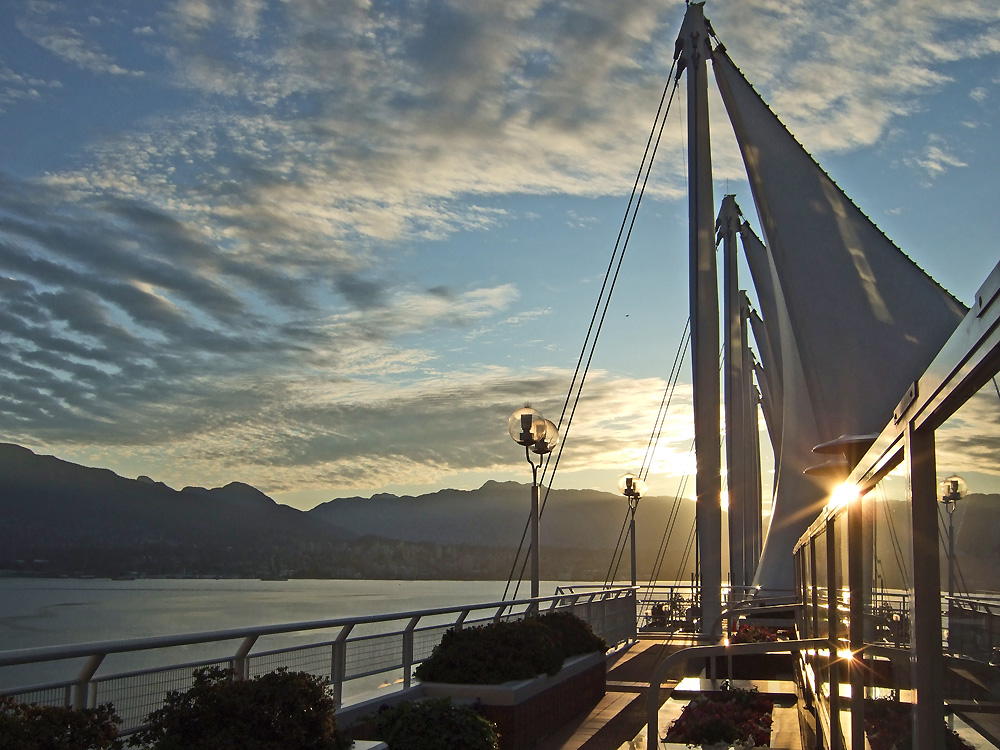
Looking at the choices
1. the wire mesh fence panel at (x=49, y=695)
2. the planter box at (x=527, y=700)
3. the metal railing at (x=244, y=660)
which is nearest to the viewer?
the wire mesh fence panel at (x=49, y=695)

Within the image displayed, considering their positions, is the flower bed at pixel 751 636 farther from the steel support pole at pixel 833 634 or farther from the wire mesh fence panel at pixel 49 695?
the wire mesh fence panel at pixel 49 695

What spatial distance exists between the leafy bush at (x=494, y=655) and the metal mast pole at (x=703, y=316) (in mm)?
6347

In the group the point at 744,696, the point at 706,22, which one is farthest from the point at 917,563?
the point at 706,22

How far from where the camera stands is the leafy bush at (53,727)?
3875 millimetres

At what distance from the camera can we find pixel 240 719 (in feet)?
17.0

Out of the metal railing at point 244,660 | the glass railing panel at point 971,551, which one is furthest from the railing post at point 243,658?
the glass railing panel at point 971,551

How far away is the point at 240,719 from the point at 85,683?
802 mm

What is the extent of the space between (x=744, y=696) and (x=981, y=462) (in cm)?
760

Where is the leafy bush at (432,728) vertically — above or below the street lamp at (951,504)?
below

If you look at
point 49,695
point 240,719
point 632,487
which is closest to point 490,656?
point 240,719

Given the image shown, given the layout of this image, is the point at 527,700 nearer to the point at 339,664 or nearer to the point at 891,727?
the point at 339,664

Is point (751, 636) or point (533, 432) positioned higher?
point (533, 432)

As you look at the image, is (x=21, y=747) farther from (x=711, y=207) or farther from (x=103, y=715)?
(x=711, y=207)

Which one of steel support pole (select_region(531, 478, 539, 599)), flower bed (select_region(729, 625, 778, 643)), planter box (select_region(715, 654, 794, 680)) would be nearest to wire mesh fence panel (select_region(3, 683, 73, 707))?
steel support pole (select_region(531, 478, 539, 599))
